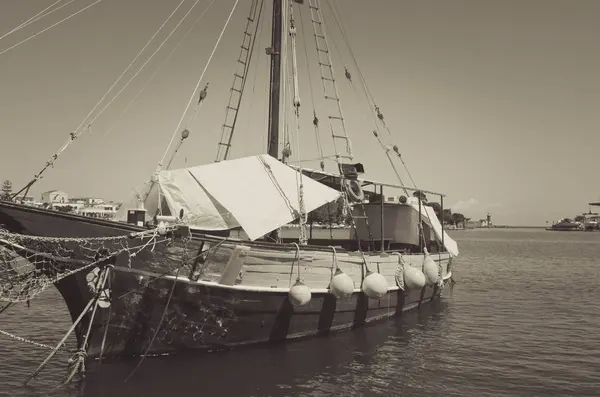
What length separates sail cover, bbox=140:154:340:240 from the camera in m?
13.0

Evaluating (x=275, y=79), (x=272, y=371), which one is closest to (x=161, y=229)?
(x=272, y=371)

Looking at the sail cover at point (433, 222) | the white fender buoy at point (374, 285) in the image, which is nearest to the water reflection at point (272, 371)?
the white fender buoy at point (374, 285)

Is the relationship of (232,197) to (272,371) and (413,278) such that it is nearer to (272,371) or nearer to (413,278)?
(272,371)

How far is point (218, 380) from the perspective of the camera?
35.6 feet

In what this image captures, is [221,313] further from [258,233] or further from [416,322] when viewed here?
[416,322]

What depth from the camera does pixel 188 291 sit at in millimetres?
11766

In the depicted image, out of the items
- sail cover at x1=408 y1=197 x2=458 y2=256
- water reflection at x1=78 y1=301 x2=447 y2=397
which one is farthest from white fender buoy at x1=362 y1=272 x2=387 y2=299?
sail cover at x1=408 y1=197 x2=458 y2=256

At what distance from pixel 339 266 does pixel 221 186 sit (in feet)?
13.9


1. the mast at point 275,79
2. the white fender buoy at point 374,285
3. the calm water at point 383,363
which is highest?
the mast at point 275,79

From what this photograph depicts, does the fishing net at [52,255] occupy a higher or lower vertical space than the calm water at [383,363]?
higher

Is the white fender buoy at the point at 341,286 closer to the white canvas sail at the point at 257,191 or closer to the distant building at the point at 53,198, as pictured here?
the white canvas sail at the point at 257,191

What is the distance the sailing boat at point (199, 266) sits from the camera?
10852 millimetres

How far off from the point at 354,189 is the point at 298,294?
19.3 ft

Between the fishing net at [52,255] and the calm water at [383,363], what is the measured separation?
6.90 ft
